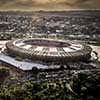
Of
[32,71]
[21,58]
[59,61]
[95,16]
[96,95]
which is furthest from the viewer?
[95,16]

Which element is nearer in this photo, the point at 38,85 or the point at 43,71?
the point at 38,85

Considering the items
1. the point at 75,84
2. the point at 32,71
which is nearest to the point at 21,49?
the point at 32,71

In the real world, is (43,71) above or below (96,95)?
below

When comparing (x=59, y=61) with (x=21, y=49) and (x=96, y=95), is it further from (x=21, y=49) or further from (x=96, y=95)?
(x=96, y=95)

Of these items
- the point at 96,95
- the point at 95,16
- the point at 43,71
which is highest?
the point at 95,16

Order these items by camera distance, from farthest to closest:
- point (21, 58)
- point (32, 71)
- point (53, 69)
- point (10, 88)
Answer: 1. point (21, 58)
2. point (53, 69)
3. point (32, 71)
4. point (10, 88)

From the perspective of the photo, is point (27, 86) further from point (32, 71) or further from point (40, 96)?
point (32, 71)

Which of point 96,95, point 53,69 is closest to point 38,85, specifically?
point 96,95

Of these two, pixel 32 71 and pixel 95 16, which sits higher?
pixel 95 16

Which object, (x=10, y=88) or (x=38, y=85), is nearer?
(x=10, y=88)
